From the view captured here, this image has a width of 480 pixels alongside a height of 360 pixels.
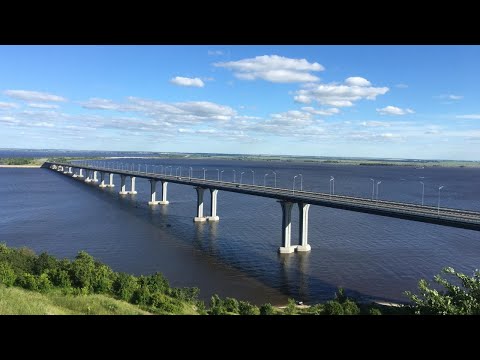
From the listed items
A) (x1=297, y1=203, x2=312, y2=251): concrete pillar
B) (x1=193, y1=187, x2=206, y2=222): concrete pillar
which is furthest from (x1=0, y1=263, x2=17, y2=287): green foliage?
(x1=193, y1=187, x2=206, y2=222): concrete pillar

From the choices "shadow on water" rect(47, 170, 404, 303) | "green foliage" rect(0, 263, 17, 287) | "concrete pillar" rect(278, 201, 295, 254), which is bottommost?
"shadow on water" rect(47, 170, 404, 303)

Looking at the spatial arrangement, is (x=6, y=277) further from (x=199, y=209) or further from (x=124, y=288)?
(x=199, y=209)

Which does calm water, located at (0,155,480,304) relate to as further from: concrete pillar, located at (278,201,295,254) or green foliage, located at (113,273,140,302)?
green foliage, located at (113,273,140,302)

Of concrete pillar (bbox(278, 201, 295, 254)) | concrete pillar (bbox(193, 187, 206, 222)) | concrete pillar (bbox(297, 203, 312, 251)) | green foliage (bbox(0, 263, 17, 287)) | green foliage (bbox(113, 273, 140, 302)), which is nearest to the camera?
green foliage (bbox(0, 263, 17, 287))

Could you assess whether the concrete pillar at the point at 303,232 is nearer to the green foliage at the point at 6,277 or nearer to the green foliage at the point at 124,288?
the green foliage at the point at 124,288

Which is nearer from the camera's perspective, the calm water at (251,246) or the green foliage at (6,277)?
the green foliage at (6,277)

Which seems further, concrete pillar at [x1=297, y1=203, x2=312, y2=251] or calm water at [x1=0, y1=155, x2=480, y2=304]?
concrete pillar at [x1=297, y1=203, x2=312, y2=251]

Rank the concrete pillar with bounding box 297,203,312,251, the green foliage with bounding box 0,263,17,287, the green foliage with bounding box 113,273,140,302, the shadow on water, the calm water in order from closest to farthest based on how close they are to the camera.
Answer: the green foliage with bounding box 0,263,17,287 < the green foliage with bounding box 113,273,140,302 < the shadow on water < the calm water < the concrete pillar with bounding box 297,203,312,251

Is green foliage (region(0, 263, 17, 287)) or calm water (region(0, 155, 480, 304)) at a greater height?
green foliage (region(0, 263, 17, 287))

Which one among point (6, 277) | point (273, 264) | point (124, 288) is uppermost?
point (6, 277)

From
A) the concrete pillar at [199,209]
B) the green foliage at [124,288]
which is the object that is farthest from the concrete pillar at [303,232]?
the green foliage at [124,288]

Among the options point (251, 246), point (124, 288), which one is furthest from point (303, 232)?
point (124, 288)
